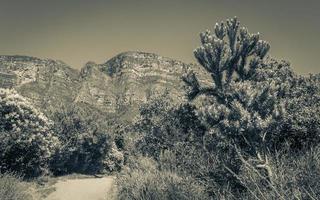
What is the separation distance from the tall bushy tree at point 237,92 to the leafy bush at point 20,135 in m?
15.4

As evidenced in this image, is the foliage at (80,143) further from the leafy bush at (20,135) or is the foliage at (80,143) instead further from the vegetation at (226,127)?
the vegetation at (226,127)

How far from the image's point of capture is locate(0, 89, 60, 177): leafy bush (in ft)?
105

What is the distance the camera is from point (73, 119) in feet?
186

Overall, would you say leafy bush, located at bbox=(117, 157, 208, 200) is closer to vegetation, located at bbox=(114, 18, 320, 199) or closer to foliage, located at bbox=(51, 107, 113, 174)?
vegetation, located at bbox=(114, 18, 320, 199)

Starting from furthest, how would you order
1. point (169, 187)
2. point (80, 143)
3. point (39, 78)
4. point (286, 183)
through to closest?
point (39, 78) → point (80, 143) → point (169, 187) → point (286, 183)

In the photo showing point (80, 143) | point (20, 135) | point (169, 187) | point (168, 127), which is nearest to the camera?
point (169, 187)

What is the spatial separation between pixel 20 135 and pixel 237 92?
19.3 metres

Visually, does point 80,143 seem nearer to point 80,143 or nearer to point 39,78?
point 80,143

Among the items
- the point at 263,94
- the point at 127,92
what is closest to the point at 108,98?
the point at 127,92

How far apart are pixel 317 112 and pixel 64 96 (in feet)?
471

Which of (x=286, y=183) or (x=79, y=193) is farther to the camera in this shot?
(x=79, y=193)

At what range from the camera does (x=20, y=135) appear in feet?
108

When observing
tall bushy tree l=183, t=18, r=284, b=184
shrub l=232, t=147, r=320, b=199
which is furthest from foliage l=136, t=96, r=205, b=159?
shrub l=232, t=147, r=320, b=199

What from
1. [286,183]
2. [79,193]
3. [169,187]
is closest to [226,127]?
[169,187]
